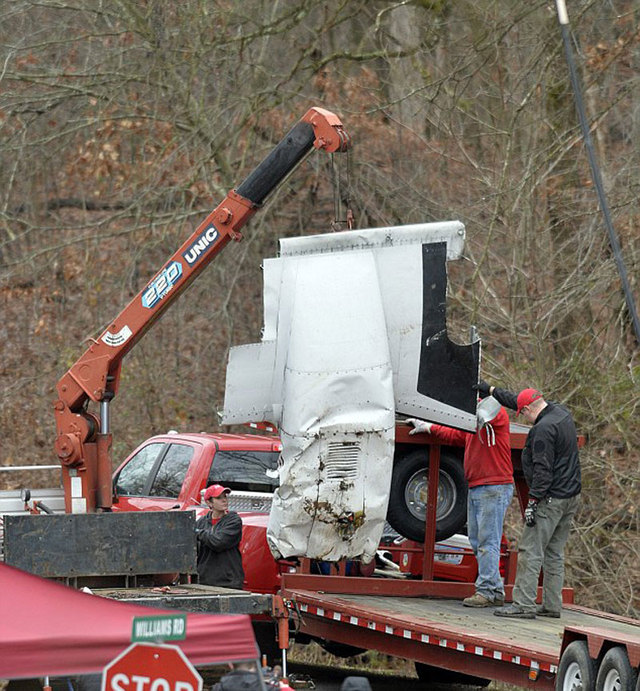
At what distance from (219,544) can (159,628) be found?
4.72 meters

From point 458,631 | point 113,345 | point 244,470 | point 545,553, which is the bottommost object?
point 458,631

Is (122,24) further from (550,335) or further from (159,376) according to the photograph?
(550,335)

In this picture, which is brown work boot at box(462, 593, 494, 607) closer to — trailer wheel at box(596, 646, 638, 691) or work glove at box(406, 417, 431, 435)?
work glove at box(406, 417, 431, 435)

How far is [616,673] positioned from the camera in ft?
26.3

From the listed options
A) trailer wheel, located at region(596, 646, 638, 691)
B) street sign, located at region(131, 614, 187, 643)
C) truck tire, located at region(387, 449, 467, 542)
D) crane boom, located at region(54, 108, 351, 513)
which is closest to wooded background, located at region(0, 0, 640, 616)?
truck tire, located at region(387, 449, 467, 542)

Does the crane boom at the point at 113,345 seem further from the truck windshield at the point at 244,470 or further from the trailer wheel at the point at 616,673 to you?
the trailer wheel at the point at 616,673

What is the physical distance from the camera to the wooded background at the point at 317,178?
52.5ft

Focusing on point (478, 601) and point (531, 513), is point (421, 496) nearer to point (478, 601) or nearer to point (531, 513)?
point (478, 601)

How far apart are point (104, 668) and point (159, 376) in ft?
47.5

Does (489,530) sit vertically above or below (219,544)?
above

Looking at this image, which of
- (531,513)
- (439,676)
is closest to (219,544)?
(531,513)

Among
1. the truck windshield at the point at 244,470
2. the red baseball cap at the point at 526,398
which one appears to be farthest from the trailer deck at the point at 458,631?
the red baseball cap at the point at 526,398

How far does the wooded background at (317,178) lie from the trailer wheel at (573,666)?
251 inches

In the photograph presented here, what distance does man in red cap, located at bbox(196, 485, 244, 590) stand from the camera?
11.0 metres
